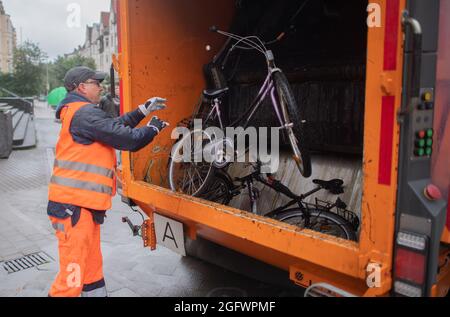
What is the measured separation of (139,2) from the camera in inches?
130

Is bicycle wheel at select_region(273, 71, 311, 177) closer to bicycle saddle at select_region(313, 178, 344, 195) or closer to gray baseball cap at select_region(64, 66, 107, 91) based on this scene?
bicycle saddle at select_region(313, 178, 344, 195)

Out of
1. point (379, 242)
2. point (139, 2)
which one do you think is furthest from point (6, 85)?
point (379, 242)

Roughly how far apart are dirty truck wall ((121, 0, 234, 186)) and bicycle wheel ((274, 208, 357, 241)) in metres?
1.20

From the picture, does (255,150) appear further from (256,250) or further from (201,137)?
(256,250)

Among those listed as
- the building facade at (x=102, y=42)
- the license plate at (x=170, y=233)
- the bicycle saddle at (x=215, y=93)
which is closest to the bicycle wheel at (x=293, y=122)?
the bicycle saddle at (x=215, y=93)

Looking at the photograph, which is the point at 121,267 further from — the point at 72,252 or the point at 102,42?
the point at 102,42

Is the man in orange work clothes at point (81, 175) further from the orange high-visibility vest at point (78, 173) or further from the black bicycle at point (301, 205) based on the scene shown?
the black bicycle at point (301, 205)

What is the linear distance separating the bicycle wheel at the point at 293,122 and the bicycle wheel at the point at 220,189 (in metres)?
0.74

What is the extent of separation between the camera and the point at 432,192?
69.9 inches

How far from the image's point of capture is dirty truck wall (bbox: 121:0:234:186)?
131 inches

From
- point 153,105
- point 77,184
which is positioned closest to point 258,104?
point 153,105

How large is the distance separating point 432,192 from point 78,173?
79.9 inches

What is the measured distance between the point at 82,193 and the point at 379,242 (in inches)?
70.5

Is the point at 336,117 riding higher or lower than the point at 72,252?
higher
